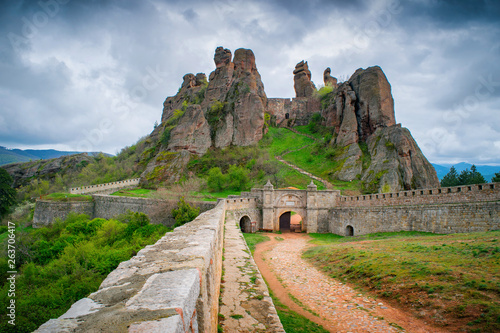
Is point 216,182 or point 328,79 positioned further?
point 328,79

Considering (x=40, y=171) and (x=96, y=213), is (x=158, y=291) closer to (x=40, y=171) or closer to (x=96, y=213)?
(x=96, y=213)

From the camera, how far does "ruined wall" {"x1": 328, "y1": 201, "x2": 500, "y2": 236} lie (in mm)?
15219

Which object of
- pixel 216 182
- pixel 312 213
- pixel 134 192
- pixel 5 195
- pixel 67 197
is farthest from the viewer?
pixel 134 192

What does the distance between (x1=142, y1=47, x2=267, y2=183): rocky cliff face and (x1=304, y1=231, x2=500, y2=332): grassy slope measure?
35255mm

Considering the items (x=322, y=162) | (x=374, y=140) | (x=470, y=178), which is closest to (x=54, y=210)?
(x=322, y=162)

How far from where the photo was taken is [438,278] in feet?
26.3

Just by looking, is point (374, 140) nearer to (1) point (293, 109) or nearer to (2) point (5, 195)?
(1) point (293, 109)

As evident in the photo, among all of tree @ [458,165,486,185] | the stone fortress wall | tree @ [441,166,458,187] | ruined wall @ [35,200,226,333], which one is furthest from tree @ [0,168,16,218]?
tree @ [441,166,458,187]

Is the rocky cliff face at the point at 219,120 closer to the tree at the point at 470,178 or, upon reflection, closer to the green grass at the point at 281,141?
the green grass at the point at 281,141

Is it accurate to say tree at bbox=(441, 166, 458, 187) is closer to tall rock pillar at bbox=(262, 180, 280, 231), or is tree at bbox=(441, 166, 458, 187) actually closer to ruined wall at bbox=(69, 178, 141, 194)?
tall rock pillar at bbox=(262, 180, 280, 231)

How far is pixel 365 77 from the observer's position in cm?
3850

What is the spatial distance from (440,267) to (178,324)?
32.4 feet

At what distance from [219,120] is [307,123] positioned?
21.3 m

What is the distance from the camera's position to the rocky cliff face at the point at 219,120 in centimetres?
4428
